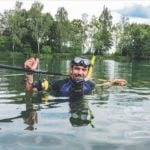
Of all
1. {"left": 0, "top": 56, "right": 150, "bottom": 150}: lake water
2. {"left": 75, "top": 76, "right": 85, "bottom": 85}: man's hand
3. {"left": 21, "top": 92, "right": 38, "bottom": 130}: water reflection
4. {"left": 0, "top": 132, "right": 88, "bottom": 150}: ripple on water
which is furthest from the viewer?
{"left": 75, "top": 76, "right": 85, "bottom": 85}: man's hand

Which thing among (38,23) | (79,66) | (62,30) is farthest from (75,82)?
(62,30)

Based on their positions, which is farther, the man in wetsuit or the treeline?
the treeline

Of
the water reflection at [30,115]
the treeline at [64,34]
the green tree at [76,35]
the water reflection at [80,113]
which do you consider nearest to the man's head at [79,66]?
the water reflection at [80,113]

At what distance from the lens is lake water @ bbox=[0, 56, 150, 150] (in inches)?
311

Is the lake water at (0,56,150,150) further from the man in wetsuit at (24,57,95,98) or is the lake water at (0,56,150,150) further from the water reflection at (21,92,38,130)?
the man in wetsuit at (24,57,95,98)

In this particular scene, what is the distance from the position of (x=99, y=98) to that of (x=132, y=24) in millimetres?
133362

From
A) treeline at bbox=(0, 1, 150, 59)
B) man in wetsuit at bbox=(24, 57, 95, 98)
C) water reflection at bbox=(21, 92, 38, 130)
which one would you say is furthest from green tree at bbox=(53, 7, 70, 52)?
water reflection at bbox=(21, 92, 38, 130)

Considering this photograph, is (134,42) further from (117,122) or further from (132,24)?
(117,122)

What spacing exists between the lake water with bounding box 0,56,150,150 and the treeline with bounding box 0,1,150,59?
9612 cm

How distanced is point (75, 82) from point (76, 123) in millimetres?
4772

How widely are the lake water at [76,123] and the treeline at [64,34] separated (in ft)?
315

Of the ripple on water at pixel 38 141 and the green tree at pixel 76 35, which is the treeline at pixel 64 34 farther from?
the ripple on water at pixel 38 141

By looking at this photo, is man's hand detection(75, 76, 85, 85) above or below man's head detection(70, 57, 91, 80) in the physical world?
below

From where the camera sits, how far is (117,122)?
32.8 feet
